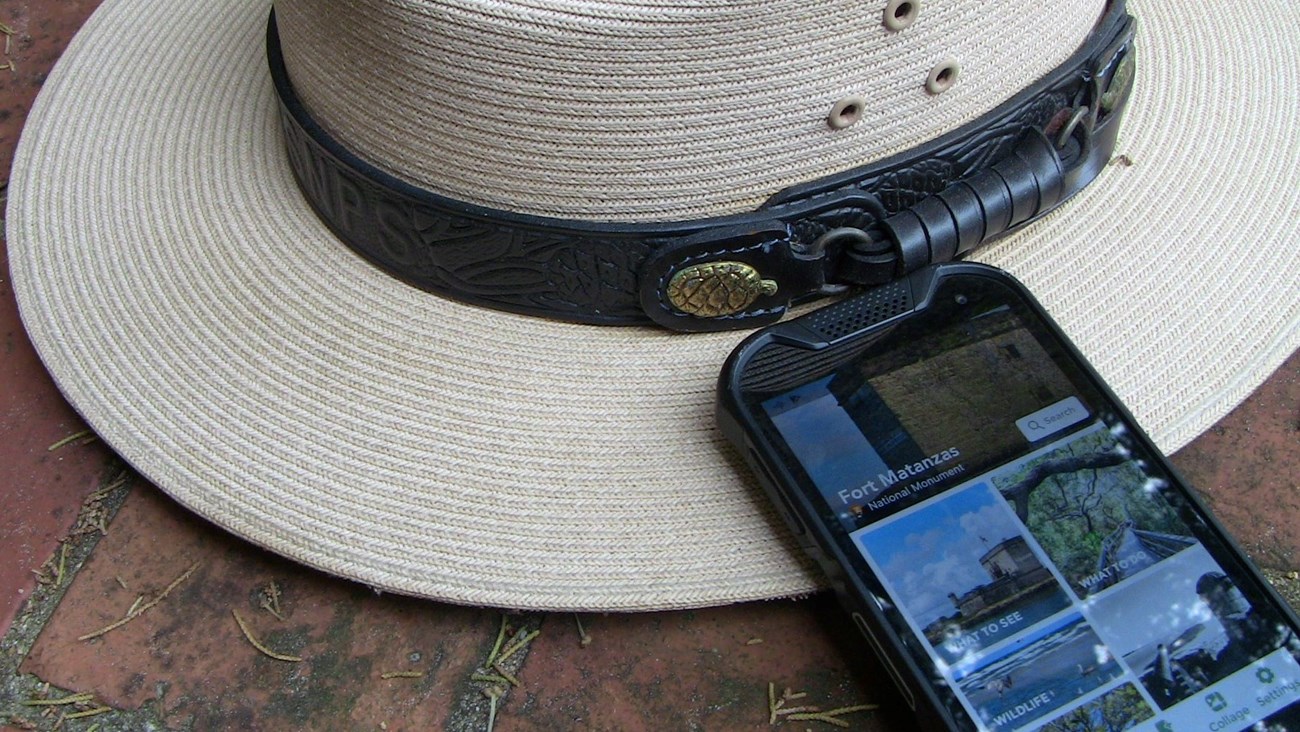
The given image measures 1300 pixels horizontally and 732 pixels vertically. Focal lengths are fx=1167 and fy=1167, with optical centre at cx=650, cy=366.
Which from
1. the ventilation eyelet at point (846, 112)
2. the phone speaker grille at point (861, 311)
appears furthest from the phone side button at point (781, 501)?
the ventilation eyelet at point (846, 112)

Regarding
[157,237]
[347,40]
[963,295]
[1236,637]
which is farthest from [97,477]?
[1236,637]

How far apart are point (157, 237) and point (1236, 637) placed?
0.88 metres

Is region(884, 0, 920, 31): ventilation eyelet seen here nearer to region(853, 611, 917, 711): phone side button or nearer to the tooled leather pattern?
the tooled leather pattern

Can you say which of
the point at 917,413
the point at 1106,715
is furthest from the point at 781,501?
the point at 1106,715

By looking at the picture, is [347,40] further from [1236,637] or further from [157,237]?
[1236,637]

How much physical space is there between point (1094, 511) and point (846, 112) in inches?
12.3

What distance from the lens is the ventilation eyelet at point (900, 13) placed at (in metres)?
0.74

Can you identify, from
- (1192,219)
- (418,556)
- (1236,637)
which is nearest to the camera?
(1236,637)

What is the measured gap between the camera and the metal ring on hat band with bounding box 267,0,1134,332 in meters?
0.82

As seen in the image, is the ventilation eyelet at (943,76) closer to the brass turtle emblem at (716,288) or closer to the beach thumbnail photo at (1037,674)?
the brass turtle emblem at (716,288)

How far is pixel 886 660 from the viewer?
0.74 metres

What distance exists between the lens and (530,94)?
2.48 ft

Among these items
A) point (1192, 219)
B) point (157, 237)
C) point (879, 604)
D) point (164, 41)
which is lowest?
point (879, 604)

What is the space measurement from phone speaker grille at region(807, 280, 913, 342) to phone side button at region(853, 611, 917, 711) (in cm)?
20
